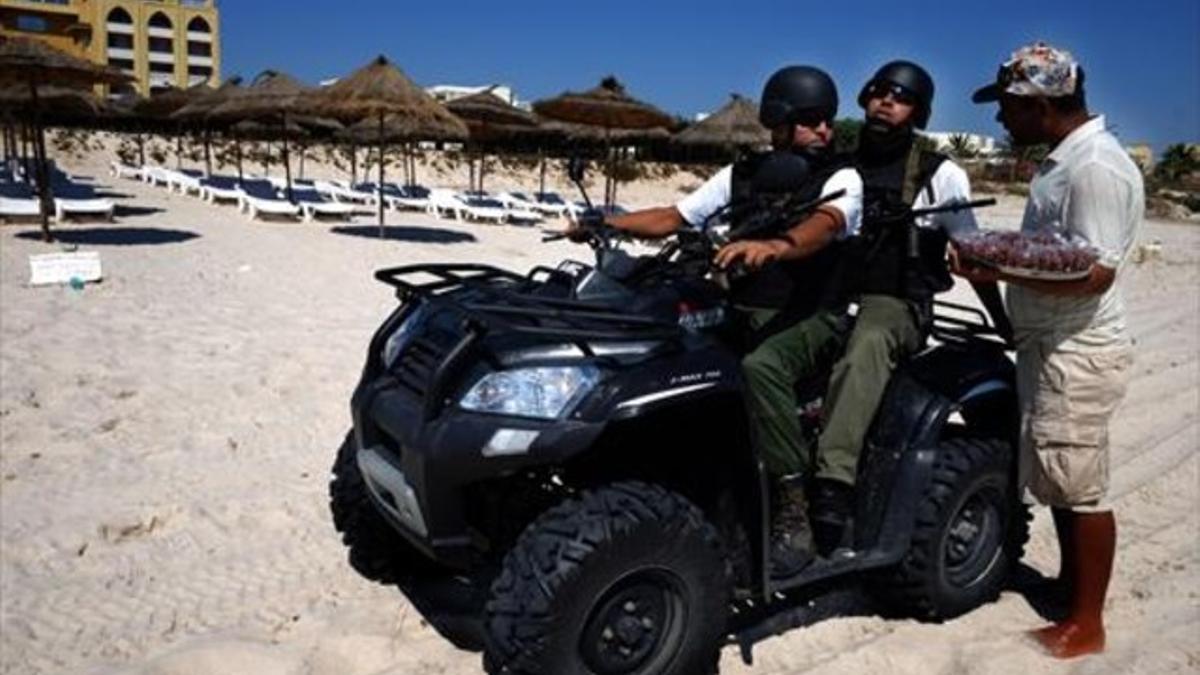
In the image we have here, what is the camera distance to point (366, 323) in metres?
9.15

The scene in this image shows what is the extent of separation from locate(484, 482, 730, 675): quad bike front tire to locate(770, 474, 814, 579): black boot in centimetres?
33

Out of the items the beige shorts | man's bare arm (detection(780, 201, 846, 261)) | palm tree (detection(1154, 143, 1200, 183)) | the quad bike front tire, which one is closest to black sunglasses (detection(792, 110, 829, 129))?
man's bare arm (detection(780, 201, 846, 261))

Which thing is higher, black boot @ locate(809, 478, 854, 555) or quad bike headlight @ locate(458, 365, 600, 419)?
quad bike headlight @ locate(458, 365, 600, 419)

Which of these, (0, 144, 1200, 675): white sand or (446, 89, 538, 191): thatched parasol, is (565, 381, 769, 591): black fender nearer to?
(0, 144, 1200, 675): white sand

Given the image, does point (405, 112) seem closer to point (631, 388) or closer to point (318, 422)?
point (318, 422)

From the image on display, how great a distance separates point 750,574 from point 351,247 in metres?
13.5

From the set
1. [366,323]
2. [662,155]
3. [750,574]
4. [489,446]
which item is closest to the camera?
[489,446]

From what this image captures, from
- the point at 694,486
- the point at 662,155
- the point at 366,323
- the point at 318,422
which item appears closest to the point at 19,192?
the point at 366,323

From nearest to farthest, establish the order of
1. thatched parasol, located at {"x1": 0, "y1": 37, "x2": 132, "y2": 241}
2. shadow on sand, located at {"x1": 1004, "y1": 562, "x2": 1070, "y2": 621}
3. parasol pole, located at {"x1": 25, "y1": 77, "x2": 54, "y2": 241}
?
shadow on sand, located at {"x1": 1004, "y1": 562, "x2": 1070, "y2": 621} < thatched parasol, located at {"x1": 0, "y1": 37, "x2": 132, "y2": 241} < parasol pole, located at {"x1": 25, "y1": 77, "x2": 54, "y2": 241}

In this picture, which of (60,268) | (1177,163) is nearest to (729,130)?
(60,268)

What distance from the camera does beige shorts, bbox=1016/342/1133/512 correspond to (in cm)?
346

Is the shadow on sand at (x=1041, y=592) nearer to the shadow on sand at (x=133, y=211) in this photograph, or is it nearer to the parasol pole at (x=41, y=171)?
the parasol pole at (x=41, y=171)

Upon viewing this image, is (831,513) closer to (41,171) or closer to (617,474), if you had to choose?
(617,474)

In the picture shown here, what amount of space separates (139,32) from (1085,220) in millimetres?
88606
